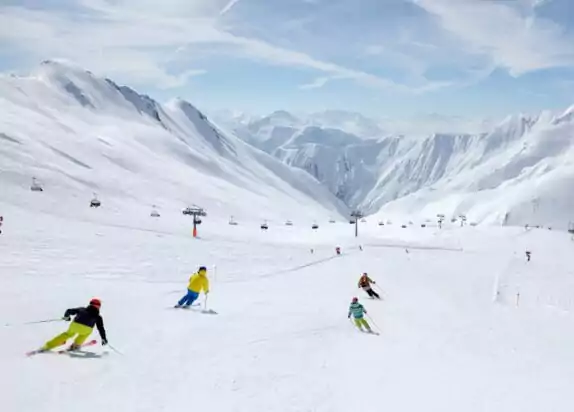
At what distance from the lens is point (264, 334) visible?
1908 cm

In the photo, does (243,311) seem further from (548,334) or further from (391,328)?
(548,334)

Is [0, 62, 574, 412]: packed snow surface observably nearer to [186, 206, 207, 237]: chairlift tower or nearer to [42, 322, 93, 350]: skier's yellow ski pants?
[42, 322, 93, 350]: skier's yellow ski pants

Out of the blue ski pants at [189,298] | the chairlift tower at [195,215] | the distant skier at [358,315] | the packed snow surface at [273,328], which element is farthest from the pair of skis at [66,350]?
the chairlift tower at [195,215]

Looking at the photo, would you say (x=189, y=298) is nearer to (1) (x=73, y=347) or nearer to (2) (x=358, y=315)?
(2) (x=358, y=315)

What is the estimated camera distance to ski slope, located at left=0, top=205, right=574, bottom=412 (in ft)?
42.0

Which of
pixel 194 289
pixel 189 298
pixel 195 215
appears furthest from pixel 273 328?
pixel 195 215

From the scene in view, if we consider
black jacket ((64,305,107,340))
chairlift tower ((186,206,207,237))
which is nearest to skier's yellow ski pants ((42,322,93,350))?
black jacket ((64,305,107,340))

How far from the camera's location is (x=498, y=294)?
136 ft

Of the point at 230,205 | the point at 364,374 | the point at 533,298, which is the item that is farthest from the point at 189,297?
the point at 230,205

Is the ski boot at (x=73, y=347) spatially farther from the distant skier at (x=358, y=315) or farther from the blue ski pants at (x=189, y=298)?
the distant skier at (x=358, y=315)

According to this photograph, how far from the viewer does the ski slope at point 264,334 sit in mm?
12789

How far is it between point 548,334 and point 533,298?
16.2 metres

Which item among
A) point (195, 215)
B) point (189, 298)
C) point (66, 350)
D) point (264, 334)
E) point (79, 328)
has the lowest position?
point (264, 334)

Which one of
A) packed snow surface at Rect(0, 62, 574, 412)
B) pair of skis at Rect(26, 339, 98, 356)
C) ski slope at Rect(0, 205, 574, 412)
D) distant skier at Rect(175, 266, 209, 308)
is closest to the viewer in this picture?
ski slope at Rect(0, 205, 574, 412)
